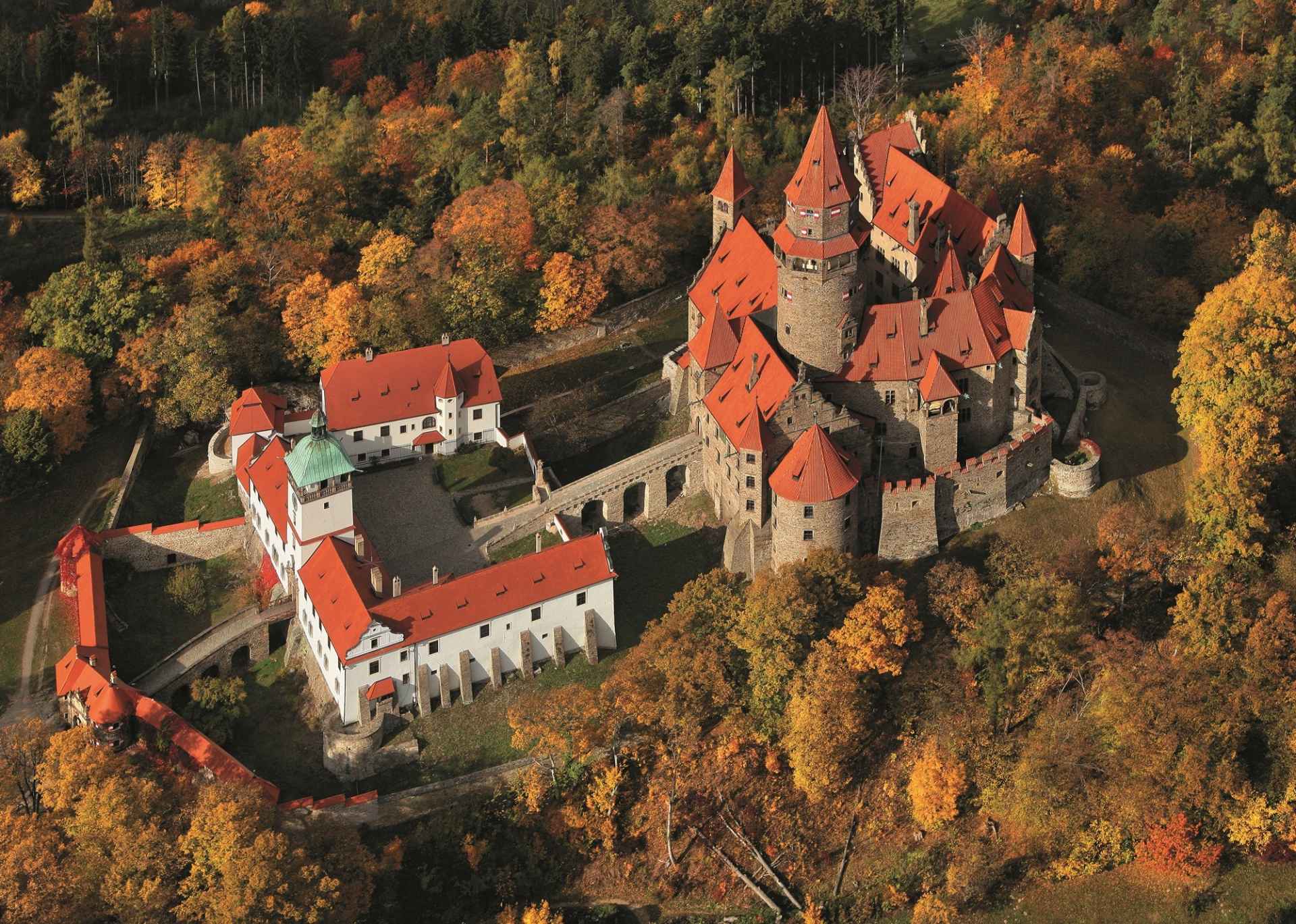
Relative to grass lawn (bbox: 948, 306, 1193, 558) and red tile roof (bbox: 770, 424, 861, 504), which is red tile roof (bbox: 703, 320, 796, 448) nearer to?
red tile roof (bbox: 770, 424, 861, 504)

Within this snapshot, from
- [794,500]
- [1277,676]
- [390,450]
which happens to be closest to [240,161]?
[390,450]

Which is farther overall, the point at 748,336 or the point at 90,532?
the point at 90,532

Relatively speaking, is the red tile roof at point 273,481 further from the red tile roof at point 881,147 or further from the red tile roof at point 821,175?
the red tile roof at point 881,147

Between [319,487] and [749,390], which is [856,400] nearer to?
[749,390]

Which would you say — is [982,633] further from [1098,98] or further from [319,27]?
[319,27]

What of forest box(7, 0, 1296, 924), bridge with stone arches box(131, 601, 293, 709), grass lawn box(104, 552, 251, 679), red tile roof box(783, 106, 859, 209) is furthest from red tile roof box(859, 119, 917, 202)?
grass lawn box(104, 552, 251, 679)

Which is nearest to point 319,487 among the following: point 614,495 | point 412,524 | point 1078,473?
point 412,524
